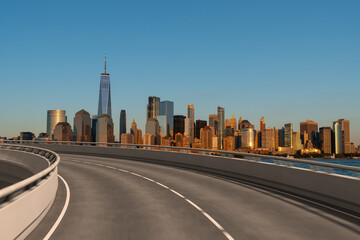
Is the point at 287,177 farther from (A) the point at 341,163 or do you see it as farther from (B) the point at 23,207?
(B) the point at 23,207

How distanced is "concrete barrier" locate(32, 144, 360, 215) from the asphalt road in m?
0.66

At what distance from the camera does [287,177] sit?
14398 mm

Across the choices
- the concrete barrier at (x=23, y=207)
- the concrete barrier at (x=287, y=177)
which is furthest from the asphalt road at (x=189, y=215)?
the concrete barrier at (x=287, y=177)

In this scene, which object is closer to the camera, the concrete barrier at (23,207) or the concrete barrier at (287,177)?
the concrete barrier at (23,207)

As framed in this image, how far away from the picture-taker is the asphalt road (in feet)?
26.0

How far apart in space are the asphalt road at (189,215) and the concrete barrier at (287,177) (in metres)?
0.66

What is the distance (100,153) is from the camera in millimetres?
41344

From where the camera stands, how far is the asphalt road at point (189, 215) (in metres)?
7.92

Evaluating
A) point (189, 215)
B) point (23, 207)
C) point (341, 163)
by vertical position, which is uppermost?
point (341, 163)

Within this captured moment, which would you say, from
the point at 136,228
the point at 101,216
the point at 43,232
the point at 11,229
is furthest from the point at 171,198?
the point at 11,229

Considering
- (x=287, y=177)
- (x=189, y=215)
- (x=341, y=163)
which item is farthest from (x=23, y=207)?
(x=287, y=177)

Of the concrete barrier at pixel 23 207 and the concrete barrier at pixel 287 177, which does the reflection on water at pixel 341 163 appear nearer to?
the concrete barrier at pixel 287 177

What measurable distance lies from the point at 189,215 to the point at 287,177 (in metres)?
5.91

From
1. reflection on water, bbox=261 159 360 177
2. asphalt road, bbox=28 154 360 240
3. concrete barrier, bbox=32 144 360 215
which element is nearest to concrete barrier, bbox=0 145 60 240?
asphalt road, bbox=28 154 360 240
